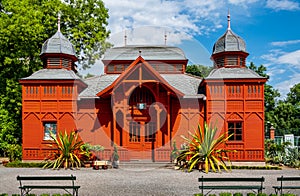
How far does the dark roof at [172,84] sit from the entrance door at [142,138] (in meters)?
2.82

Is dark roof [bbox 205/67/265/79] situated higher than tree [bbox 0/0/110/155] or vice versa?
tree [bbox 0/0/110/155]

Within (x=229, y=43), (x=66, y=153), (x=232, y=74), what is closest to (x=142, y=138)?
(x=66, y=153)

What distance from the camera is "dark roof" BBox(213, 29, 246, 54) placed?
783 inches

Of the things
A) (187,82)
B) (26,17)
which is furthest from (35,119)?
(187,82)

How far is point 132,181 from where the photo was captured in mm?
12953

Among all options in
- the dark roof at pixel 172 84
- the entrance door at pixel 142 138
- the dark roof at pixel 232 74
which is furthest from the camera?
the dark roof at pixel 172 84

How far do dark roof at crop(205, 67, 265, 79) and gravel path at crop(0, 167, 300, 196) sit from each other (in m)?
5.47

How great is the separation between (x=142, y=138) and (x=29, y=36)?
10.6m

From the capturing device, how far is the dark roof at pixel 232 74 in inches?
738

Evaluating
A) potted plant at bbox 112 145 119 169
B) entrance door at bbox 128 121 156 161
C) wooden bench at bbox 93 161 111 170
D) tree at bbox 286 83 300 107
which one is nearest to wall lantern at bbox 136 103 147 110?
entrance door at bbox 128 121 156 161

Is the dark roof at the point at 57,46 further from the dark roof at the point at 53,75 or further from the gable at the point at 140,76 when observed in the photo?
the gable at the point at 140,76

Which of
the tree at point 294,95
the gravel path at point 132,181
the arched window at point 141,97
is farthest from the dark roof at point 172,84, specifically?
the tree at point 294,95

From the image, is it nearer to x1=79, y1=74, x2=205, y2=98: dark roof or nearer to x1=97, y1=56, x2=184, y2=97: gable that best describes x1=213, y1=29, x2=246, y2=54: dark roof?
x1=79, y1=74, x2=205, y2=98: dark roof

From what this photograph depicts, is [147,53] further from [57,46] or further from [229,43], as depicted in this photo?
[57,46]
